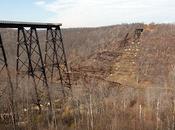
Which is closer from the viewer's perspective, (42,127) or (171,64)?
(42,127)

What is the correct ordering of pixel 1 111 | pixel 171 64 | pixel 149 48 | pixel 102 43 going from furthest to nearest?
Result: pixel 102 43, pixel 149 48, pixel 171 64, pixel 1 111

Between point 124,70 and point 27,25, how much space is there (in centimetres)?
2013

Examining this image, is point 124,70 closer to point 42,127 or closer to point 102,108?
point 102,108

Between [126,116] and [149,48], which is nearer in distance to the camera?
[126,116]

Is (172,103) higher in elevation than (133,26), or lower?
lower

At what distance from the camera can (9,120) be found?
2159cm

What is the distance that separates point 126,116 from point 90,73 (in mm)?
15813

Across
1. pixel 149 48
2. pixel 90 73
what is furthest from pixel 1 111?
pixel 149 48

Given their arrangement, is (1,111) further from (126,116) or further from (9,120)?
(126,116)

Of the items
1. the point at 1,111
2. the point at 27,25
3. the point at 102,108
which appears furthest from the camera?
the point at 102,108

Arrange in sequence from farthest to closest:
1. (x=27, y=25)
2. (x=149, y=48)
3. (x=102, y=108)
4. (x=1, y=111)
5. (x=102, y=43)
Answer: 1. (x=102, y=43)
2. (x=149, y=48)
3. (x=102, y=108)
4. (x=1, y=111)
5. (x=27, y=25)

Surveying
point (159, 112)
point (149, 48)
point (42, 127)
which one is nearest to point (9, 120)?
point (42, 127)

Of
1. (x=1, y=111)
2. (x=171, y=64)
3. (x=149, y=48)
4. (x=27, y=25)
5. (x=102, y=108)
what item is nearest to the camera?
(x=27, y=25)

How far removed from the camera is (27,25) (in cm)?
2083
